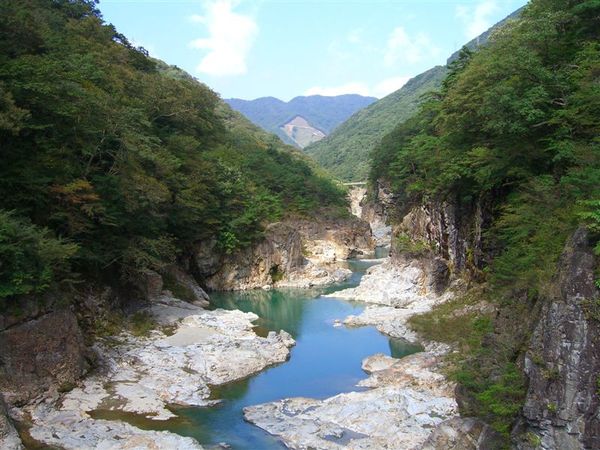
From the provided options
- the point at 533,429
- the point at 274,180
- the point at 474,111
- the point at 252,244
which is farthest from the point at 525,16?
the point at 274,180

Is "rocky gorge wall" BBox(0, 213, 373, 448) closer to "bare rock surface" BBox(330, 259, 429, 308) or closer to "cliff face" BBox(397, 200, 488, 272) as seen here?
"bare rock surface" BBox(330, 259, 429, 308)

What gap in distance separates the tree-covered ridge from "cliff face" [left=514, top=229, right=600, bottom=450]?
1339cm

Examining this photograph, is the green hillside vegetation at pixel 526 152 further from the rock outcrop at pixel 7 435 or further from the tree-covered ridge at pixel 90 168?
the tree-covered ridge at pixel 90 168

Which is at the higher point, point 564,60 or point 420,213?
point 564,60

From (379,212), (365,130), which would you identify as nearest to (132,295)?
(379,212)

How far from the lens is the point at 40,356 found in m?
16.3

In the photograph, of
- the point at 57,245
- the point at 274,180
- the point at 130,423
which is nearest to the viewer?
the point at 130,423

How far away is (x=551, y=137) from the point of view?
17.3 m

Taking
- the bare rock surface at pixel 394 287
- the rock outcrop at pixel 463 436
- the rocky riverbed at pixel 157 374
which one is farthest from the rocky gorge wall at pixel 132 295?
the rock outcrop at pixel 463 436

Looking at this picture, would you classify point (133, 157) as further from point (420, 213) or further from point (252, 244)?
point (420, 213)

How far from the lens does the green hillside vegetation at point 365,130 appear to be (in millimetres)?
121250

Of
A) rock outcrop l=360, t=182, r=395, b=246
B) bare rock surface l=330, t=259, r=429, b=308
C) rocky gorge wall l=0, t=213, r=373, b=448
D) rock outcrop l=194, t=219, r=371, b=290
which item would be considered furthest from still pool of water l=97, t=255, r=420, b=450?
rock outcrop l=360, t=182, r=395, b=246

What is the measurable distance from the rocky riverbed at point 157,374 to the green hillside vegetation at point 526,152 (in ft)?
28.4

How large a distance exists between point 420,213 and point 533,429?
80.9ft
